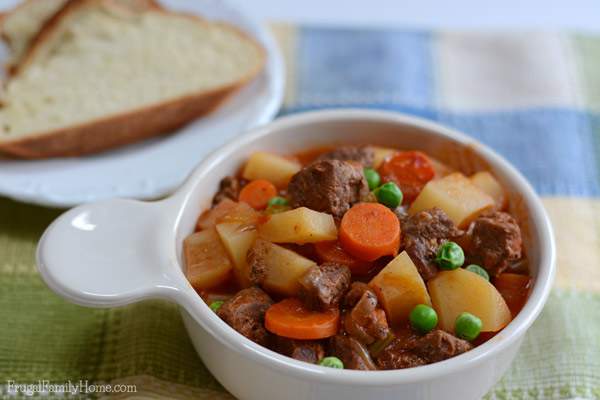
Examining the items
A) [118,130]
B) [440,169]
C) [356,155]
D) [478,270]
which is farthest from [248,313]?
[118,130]

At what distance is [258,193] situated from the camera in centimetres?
266

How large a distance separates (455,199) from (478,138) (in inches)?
52.2

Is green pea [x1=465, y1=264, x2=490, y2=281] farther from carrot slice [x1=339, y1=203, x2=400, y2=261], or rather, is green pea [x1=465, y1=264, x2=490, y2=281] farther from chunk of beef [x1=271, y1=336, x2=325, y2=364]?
chunk of beef [x1=271, y1=336, x2=325, y2=364]

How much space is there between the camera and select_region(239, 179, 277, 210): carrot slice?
2639mm

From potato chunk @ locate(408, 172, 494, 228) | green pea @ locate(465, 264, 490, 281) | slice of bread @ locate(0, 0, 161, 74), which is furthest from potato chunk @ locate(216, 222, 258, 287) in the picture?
slice of bread @ locate(0, 0, 161, 74)

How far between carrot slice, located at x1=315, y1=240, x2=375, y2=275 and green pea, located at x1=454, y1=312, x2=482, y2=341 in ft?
1.09

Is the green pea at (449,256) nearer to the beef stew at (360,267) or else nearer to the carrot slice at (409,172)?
the beef stew at (360,267)

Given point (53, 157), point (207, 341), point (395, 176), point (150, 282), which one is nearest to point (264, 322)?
point (207, 341)

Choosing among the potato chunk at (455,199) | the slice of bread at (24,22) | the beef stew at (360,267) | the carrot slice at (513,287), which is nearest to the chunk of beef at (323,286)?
the beef stew at (360,267)

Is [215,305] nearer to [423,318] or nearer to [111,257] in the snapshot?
[111,257]

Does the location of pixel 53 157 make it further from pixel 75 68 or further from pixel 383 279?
pixel 383 279

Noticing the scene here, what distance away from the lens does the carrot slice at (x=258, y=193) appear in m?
2.64

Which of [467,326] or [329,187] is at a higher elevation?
[329,187]

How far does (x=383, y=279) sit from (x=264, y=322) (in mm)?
378
